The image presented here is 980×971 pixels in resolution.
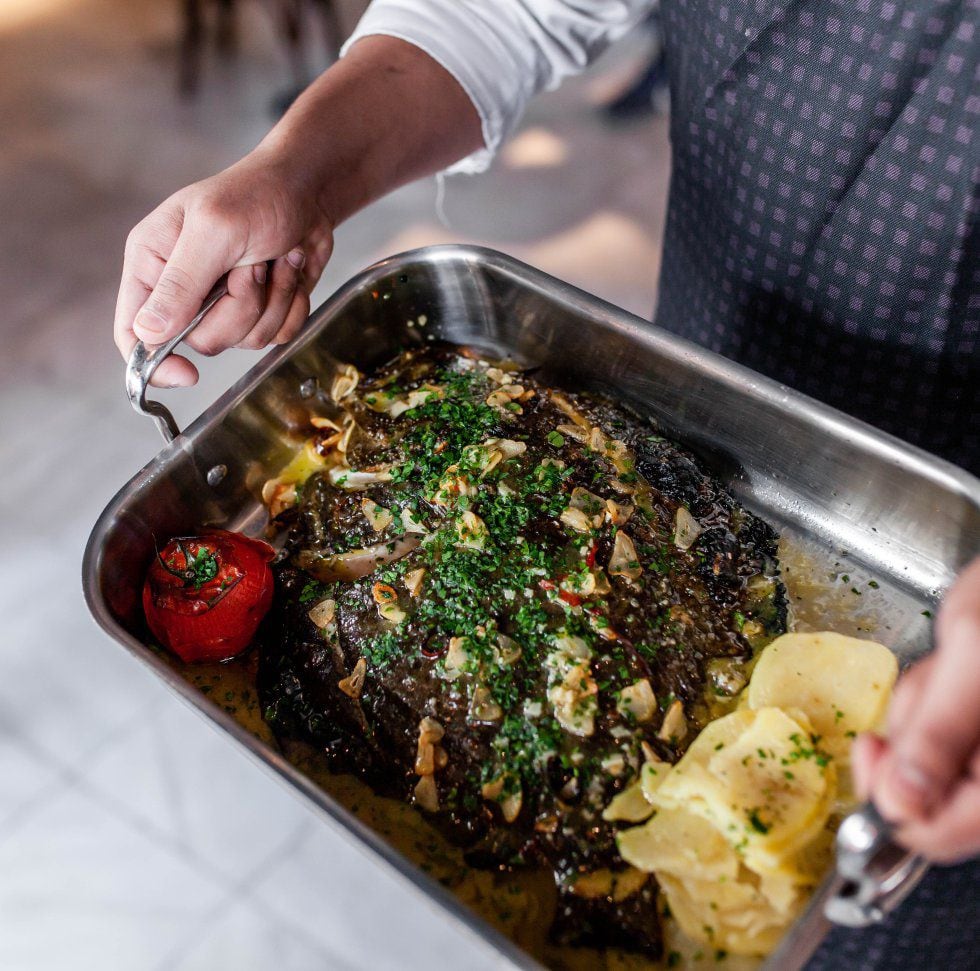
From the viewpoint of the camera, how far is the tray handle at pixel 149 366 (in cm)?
132

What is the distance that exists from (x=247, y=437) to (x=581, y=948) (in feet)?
2.99

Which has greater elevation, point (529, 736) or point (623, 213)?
point (529, 736)

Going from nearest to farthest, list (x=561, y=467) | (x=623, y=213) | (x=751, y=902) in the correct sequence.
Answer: (x=751, y=902) → (x=561, y=467) → (x=623, y=213)

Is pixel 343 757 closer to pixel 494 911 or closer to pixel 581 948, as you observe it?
pixel 494 911

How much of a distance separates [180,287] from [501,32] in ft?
2.52

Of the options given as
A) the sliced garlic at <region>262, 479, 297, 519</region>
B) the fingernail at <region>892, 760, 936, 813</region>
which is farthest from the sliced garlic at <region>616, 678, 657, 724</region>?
the sliced garlic at <region>262, 479, 297, 519</region>

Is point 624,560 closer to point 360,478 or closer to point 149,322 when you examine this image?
point 360,478

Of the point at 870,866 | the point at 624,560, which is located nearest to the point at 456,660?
the point at 624,560

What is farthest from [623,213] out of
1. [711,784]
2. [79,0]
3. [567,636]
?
[79,0]

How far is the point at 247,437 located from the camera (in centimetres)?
151

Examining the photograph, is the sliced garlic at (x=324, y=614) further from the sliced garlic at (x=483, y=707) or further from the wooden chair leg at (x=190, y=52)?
the wooden chair leg at (x=190, y=52)

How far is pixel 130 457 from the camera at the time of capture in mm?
2842

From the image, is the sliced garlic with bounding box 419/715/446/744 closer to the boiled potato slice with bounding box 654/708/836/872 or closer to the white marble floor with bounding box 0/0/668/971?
the white marble floor with bounding box 0/0/668/971

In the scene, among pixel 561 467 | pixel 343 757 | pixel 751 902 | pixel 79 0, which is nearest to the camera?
pixel 751 902
